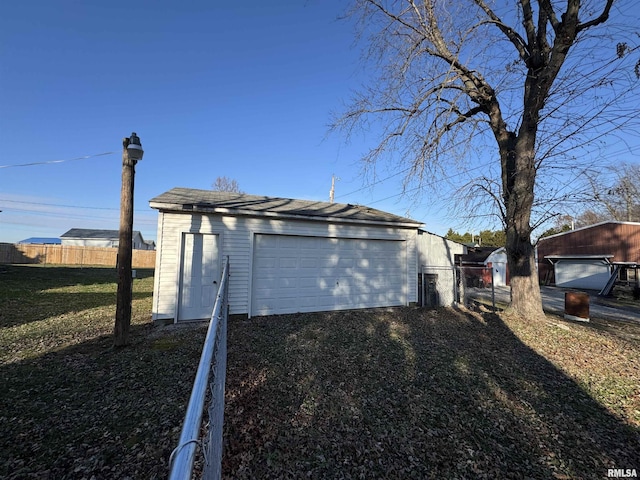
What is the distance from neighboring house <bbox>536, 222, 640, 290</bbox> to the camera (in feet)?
60.9

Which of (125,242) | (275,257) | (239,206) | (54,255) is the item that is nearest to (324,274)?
(275,257)

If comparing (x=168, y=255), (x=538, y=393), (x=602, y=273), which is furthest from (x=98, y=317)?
(x=602, y=273)

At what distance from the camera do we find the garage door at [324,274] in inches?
316

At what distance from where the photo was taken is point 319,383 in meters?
4.13

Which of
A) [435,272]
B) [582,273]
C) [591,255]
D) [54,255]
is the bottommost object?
[582,273]

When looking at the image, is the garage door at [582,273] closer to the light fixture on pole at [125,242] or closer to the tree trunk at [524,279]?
the tree trunk at [524,279]

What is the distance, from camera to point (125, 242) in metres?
5.38

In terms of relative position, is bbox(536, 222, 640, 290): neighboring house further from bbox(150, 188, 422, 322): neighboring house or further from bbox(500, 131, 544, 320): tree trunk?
bbox(150, 188, 422, 322): neighboring house

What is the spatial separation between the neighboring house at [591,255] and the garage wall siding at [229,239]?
20.0 metres

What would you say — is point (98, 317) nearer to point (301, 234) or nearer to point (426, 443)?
point (301, 234)

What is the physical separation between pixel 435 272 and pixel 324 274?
435cm

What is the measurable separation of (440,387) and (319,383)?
1.71 meters

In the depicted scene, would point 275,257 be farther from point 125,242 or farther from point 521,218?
point 521,218

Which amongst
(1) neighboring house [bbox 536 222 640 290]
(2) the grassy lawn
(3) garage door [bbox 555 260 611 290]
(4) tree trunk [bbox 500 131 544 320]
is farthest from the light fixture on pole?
(3) garage door [bbox 555 260 611 290]
